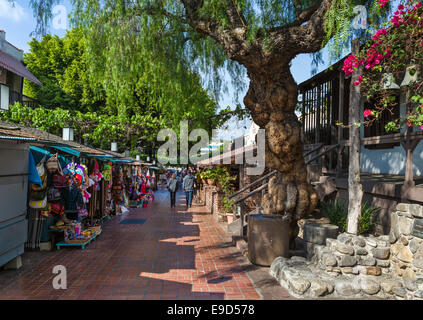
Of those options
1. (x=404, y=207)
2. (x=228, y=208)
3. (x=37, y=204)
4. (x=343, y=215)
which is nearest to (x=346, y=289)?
(x=404, y=207)

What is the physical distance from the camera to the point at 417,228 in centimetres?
456

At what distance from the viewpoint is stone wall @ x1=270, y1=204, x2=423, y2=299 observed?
4.72 meters

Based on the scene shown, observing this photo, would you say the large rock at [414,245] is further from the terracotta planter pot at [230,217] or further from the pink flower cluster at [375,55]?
the terracotta planter pot at [230,217]

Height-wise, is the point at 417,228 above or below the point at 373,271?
above

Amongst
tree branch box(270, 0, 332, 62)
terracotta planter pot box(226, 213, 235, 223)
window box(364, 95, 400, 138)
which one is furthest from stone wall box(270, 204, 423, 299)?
terracotta planter pot box(226, 213, 235, 223)

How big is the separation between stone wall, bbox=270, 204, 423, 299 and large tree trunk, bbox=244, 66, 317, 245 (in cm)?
142

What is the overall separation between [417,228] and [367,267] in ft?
Answer: 3.62

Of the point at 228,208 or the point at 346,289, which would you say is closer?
the point at 346,289

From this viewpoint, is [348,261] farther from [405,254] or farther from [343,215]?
[343,215]

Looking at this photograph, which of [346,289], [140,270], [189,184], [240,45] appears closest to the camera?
[346,289]

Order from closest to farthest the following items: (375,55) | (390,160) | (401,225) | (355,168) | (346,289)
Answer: (375,55)
(401,225)
(346,289)
(355,168)
(390,160)

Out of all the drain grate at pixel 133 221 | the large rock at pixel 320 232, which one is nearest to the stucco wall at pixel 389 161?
the large rock at pixel 320 232

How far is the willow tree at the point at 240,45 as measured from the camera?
240 inches
